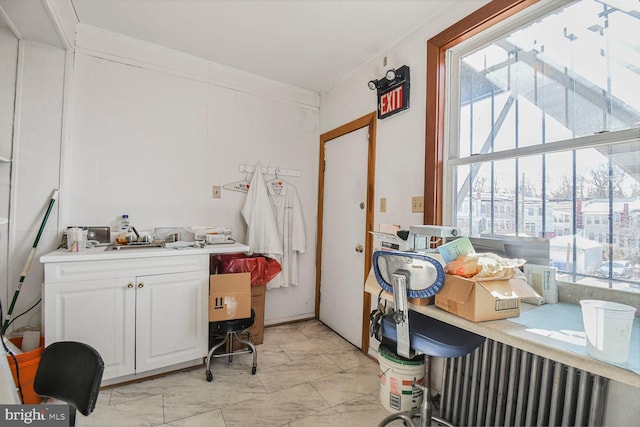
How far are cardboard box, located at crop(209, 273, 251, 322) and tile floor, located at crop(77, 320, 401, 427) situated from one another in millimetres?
444

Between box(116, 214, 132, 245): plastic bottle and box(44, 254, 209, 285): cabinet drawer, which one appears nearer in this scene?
box(44, 254, 209, 285): cabinet drawer

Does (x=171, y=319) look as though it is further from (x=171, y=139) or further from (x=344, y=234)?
(x=344, y=234)

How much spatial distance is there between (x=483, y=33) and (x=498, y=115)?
0.51 m

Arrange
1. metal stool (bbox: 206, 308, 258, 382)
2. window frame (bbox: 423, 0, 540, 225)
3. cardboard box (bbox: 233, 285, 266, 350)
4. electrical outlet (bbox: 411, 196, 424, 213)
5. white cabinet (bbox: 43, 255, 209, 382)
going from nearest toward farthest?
1. white cabinet (bbox: 43, 255, 209, 382)
2. window frame (bbox: 423, 0, 540, 225)
3. electrical outlet (bbox: 411, 196, 424, 213)
4. metal stool (bbox: 206, 308, 258, 382)
5. cardboard box (bbox: 233, 285, 266, 350)

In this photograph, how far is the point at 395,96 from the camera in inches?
90.3

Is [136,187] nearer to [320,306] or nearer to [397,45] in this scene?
[320,306]

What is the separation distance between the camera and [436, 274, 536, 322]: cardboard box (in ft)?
3.43

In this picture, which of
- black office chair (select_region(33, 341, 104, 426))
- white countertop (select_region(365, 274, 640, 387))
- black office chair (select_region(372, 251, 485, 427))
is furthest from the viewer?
black office chair (select_region(372, 251, 485, 427))

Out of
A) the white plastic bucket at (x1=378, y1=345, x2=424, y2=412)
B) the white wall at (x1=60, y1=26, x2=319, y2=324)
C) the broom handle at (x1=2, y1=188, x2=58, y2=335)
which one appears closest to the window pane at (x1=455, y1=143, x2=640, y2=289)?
the white plastic bucket at (x1=378, y1=345, x2=424, y2=412)

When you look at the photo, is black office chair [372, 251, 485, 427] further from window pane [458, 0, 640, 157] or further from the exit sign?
the exit sign

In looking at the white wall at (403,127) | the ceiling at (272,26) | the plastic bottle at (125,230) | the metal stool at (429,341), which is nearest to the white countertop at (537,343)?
the metal stool at (429,341)

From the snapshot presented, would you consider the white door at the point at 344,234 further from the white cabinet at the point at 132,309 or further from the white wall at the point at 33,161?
the white wall at the point at 33,161

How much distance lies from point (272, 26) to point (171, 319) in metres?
2.29

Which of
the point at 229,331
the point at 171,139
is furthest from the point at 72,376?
the point at 171,139
